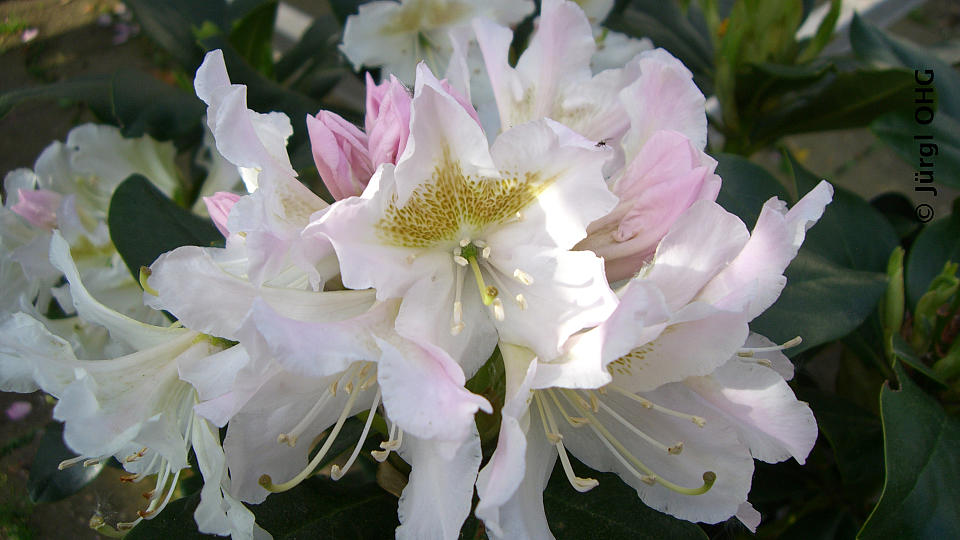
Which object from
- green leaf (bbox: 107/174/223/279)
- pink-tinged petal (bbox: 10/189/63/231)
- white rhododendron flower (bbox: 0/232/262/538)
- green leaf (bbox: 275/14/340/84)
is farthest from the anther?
green leaf (bbox: 275/14/340/84)

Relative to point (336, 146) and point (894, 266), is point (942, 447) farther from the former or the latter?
point (336, 146)

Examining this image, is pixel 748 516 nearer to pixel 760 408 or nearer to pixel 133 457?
pixel 760 408

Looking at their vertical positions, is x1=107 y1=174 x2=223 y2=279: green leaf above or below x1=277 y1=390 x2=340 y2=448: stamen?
below

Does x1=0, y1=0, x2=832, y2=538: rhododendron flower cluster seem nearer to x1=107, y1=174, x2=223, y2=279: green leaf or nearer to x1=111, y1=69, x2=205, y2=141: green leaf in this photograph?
x1=107, y1=174, x2=223, y2=279: green leaf

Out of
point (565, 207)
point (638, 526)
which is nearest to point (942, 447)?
point (638, 526)

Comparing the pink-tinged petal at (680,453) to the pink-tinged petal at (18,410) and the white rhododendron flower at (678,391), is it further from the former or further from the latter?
the pink-tinged petal at (18,410)

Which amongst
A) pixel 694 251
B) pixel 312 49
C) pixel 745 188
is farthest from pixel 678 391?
pixel 312 49
